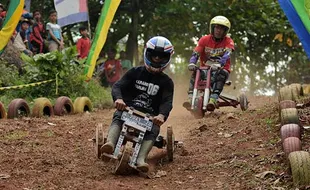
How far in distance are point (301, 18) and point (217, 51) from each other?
382cm

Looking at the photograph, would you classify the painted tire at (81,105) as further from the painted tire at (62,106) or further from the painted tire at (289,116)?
the painted tire at (289,116)

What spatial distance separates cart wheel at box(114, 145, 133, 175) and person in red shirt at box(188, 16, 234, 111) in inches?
165

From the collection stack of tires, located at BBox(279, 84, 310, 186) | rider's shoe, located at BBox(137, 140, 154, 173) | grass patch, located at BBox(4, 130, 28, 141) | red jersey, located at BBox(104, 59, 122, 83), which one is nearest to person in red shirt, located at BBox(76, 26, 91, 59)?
red jersey, located at BBox(104, 59, 122, 83)

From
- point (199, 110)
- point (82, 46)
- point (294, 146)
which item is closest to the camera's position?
point (294, 146)

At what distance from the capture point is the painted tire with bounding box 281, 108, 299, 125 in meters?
6.11

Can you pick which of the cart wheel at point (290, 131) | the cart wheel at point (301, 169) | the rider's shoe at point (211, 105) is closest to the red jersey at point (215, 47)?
the rider's shoe at point (211, 105)

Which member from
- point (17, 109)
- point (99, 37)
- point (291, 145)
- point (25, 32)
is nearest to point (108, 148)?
point (291, 145)

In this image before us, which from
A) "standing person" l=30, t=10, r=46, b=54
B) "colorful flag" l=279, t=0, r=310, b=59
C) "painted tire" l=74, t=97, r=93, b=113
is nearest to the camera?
"colorful flag" l=279, t=0, r=310, b=59

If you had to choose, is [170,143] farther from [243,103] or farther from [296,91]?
[243,103]

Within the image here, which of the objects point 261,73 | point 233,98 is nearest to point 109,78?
point 233,98

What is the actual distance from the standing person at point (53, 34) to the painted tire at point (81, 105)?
281 cm

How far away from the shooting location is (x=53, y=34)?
529 inches

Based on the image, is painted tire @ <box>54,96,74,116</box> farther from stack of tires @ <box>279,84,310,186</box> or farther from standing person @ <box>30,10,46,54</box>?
stack of tires @ <box>279,84,310,186</box>

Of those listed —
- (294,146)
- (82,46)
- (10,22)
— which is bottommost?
(294,146)
